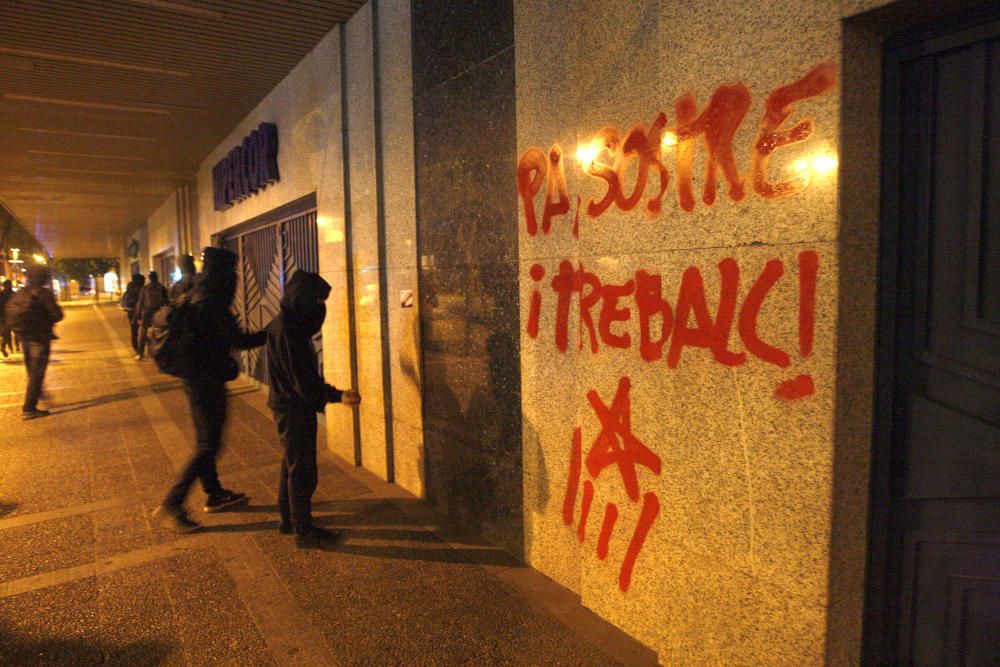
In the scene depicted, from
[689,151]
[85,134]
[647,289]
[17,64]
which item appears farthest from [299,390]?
[85,134]

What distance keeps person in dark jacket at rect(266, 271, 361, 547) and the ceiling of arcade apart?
287 cm

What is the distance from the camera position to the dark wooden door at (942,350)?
195 centimetres

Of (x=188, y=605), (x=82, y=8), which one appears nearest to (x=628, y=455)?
(x=188, y=605)

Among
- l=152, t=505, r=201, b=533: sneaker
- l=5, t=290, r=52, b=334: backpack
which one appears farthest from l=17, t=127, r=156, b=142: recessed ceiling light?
l=152, t=505, r=201, b=533: sneaker

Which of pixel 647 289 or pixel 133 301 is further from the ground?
pixel 647 289

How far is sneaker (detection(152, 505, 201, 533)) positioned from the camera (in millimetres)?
4246

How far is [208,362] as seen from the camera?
434 centimetres

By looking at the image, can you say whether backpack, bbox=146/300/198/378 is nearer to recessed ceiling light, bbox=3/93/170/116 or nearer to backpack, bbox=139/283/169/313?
recessed ceiling light, bbox=3/93/170/116

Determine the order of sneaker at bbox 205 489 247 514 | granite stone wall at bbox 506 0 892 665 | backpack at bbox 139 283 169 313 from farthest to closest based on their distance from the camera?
backpack at bbox 139 283 169 313 → sneaker at bbox 205 489 247 514 → granite stone wall at bbox 506 0 892 665

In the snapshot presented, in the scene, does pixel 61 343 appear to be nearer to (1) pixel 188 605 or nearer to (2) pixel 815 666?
(1) pixel 188 605

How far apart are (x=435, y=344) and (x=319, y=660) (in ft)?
7.38

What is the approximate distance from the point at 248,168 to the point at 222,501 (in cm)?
524

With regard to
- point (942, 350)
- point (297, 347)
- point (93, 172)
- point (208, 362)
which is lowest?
point (208, 362)

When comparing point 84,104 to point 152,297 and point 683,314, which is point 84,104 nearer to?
point 152,297
